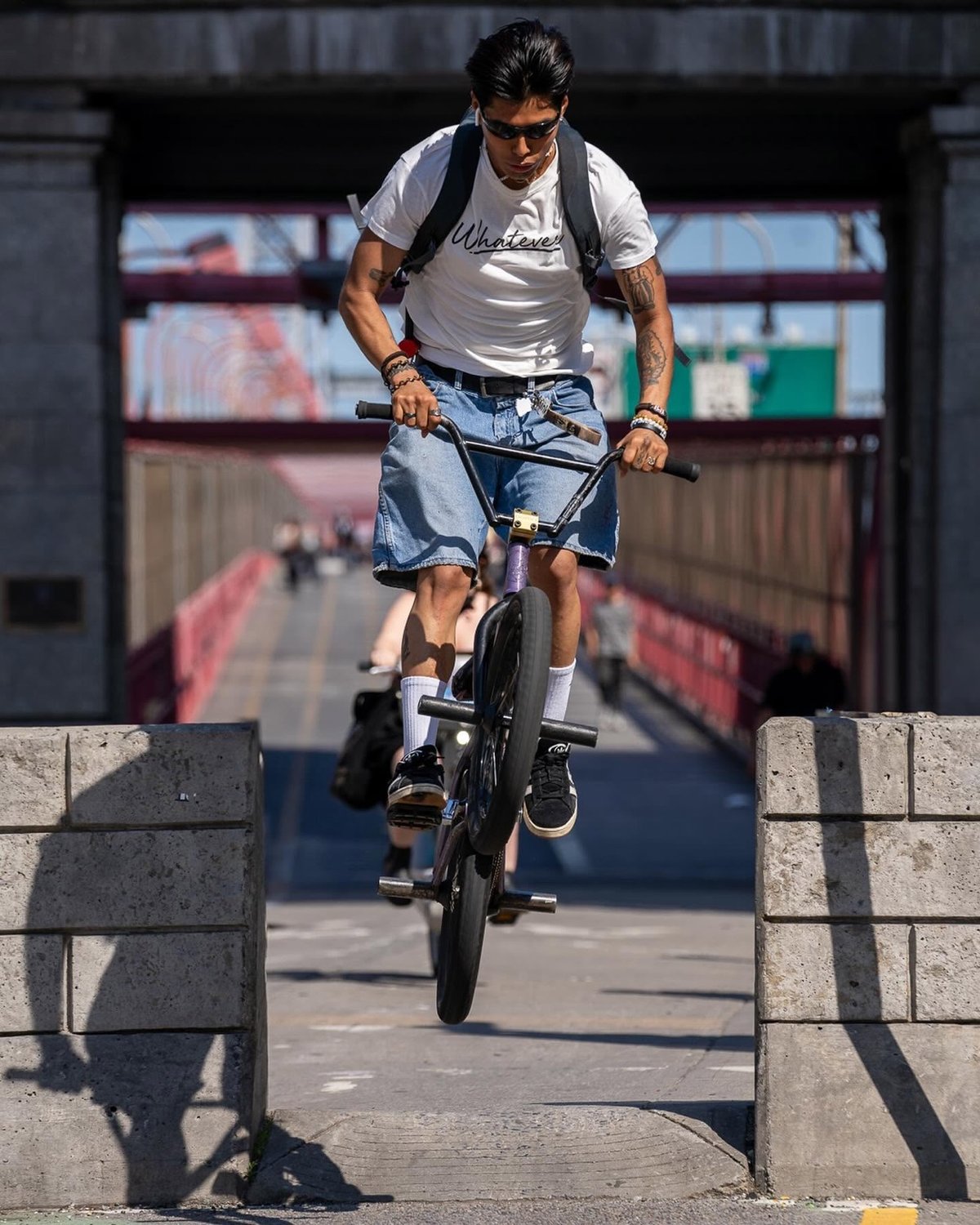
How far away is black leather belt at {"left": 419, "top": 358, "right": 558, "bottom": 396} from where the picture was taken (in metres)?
Result: 5.74

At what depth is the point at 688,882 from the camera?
17.0 m

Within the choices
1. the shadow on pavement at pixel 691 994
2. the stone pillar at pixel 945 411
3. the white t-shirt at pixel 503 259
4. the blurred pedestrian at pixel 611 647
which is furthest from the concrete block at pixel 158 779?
the blurred pedestrian at pixel 611 647

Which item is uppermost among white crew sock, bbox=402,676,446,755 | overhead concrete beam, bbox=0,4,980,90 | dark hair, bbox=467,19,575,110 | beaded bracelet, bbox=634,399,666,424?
overhead concrete beam, bbox=0,4,980,90

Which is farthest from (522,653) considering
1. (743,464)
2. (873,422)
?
(743,464)

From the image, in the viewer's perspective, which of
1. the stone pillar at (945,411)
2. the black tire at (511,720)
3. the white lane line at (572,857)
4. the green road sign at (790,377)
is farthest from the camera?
the green road sign at (790,377)

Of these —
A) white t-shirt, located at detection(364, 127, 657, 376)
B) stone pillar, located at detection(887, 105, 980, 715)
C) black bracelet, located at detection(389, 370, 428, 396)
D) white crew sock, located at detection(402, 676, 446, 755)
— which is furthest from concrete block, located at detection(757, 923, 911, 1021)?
stone pillar, located at detection(887, 105, 980, 715)

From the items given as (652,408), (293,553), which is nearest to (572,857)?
(652,408)

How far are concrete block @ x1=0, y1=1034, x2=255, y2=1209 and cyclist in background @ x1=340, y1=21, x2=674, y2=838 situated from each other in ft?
3.10

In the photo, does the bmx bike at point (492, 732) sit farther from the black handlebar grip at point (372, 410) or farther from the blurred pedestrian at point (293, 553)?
the blurred pedestrian at point (293, 553)

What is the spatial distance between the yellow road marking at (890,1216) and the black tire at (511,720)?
1.47 meters

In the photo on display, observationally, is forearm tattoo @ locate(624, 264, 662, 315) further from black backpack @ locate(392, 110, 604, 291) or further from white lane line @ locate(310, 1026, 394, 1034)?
white lane line @ locate(310, 1026, 394, 1034)

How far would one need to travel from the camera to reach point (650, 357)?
5.77 m

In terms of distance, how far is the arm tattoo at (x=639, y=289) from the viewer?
5723 mm

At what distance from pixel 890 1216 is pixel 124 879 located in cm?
227
